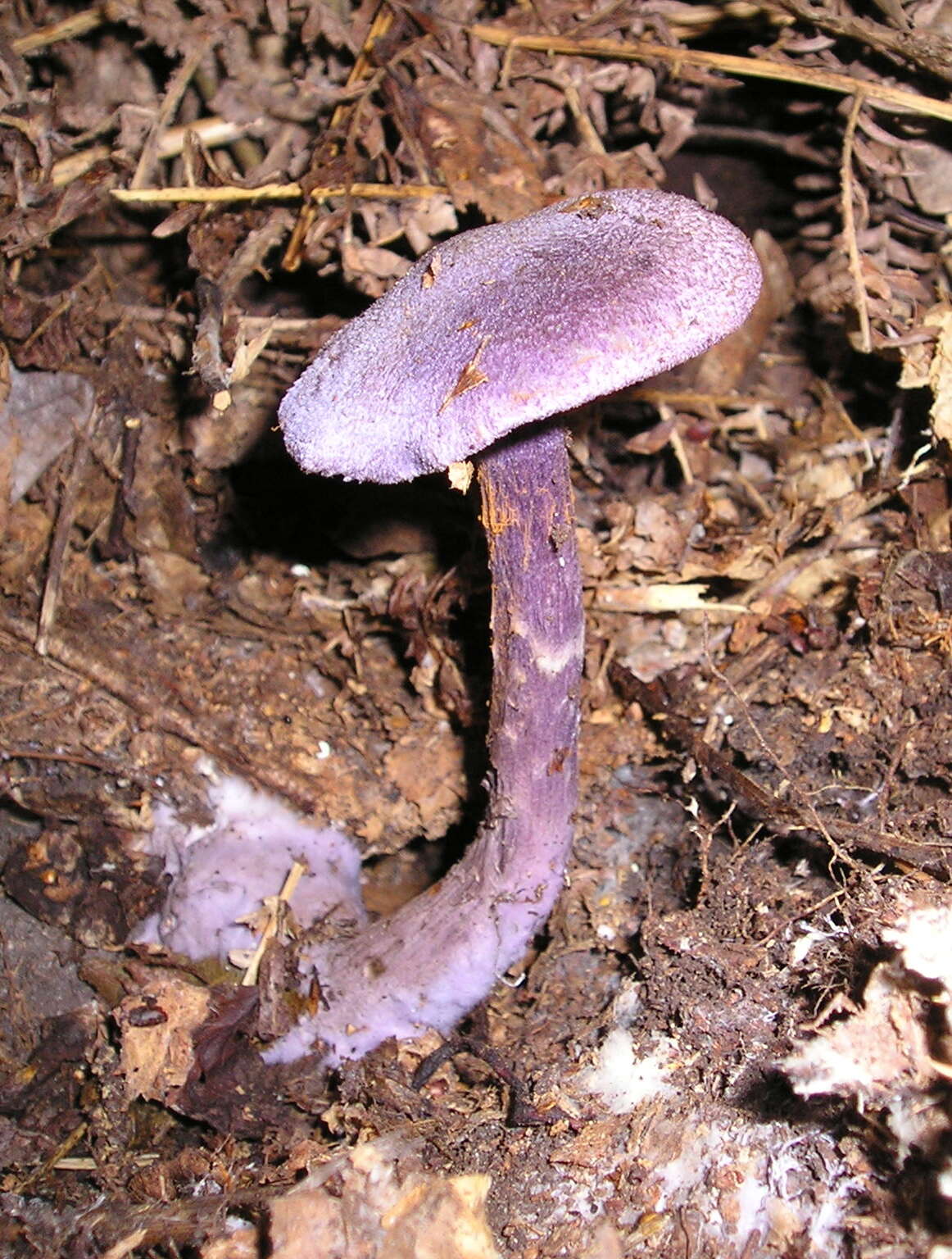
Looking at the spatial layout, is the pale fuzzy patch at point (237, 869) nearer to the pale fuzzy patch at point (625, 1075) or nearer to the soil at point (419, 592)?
the soil at point (419, 592)

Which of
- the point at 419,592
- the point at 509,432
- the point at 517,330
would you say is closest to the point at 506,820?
the point at 419,592

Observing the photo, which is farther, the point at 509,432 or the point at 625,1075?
the point at 625,1075

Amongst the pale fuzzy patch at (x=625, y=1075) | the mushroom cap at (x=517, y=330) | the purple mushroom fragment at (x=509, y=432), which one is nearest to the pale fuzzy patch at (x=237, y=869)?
the purple mushroom fragment at (x=509, y=432)

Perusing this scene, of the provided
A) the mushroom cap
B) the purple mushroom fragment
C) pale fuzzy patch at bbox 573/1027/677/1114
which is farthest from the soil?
the mushroom cap

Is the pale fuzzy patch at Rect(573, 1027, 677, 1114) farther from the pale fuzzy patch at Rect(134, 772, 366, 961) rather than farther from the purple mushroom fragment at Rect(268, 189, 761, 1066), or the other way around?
the pale fuzzy patch at Rect(134, 772, 366, 961)

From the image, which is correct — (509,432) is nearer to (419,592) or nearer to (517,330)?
(517,330)

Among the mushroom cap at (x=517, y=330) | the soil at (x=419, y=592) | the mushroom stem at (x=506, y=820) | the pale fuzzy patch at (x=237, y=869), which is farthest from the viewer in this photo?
the pale fuzzy patch at (x=237, y=869)
